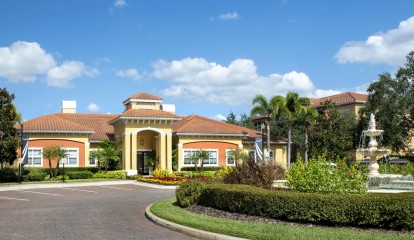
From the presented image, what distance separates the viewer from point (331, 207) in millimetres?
11430

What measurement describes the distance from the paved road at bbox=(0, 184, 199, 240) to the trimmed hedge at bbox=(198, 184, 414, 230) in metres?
2.45

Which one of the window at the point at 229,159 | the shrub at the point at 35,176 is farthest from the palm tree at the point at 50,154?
the window at the point at 229,159

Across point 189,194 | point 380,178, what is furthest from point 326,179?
point 380,178

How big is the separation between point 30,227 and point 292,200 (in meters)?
7.43

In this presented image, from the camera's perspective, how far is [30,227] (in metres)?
13.3

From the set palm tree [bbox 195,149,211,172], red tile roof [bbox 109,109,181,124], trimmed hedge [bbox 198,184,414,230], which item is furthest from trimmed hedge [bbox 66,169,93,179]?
trimmed hedge [bbox 198,184,414,230]

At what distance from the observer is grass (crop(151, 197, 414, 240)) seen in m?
10.1

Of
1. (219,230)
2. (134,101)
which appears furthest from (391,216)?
(134,101)

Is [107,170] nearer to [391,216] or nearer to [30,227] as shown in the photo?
[30,227]

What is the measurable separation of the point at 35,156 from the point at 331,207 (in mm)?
34464

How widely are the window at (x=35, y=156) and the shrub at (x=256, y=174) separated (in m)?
27.7

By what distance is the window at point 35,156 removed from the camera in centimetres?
4056

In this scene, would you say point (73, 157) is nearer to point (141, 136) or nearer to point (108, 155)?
point (108, 155)

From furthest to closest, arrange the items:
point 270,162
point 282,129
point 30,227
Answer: point 282,129, point 270,162, point 30,227
